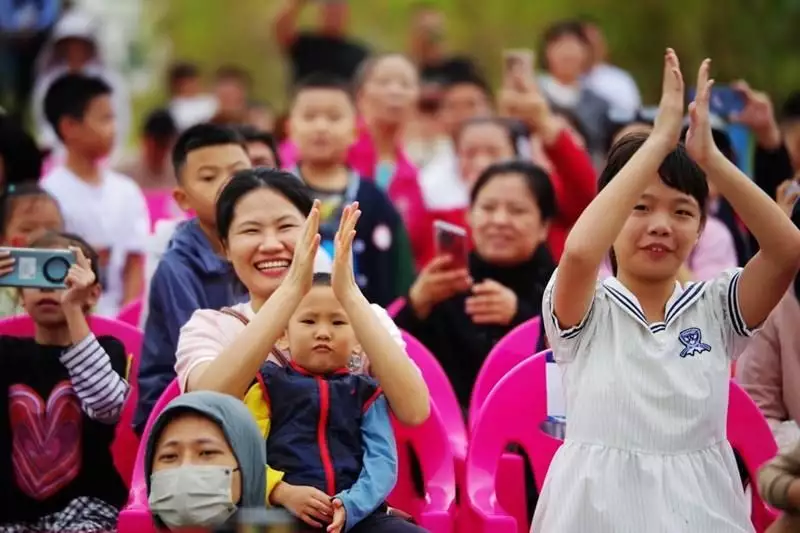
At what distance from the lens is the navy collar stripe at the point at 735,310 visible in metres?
3.99

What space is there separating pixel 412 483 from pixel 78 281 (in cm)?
117

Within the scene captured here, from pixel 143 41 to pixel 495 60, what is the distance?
360cm

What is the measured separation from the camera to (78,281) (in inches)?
177

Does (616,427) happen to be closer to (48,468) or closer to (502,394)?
(502,394)

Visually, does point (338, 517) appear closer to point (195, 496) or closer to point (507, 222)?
point (195, 496)

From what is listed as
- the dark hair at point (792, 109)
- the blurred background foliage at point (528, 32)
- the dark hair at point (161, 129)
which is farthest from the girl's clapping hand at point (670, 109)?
the blurred background foliage at point (528, 32)

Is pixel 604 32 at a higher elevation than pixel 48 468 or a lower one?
higher

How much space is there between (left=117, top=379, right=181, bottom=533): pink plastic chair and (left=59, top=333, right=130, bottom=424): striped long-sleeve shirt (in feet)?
0.72

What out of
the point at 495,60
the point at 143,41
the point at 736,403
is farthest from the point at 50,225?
the point at 143,41

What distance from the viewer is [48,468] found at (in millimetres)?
4688

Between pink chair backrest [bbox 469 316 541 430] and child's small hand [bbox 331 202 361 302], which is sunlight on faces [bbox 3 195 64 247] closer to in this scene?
pink chair backrest [bbox 469 316 541 430]

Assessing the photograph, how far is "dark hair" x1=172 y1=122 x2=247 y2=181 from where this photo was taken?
17.7 ft

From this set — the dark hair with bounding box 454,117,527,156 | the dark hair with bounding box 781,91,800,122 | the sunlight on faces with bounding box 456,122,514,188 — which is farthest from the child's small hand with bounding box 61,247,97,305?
the dark hair with bounding box 781,91,800,122

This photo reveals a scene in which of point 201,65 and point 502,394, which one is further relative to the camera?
point 201,65
